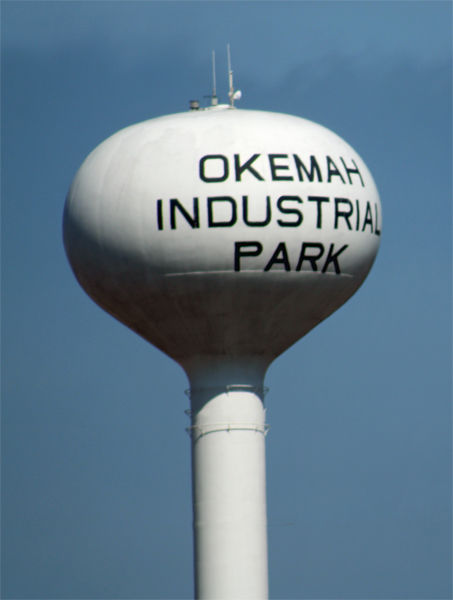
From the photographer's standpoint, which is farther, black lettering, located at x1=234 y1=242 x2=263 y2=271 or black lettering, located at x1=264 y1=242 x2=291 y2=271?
black lettering, located at x1=264 y1=242 x2=291 y2=271

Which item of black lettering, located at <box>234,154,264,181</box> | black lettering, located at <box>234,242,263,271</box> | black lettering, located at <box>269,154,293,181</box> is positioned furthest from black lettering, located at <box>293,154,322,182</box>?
black lettering, located at <box>234,242,263,271</box>

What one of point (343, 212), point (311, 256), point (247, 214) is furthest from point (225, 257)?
point (343, 212)

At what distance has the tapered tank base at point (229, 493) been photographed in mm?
23922

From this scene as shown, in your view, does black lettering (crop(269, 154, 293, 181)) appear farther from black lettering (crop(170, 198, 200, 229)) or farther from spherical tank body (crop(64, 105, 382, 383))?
black lettering (crop(170, 198, 200, 229))

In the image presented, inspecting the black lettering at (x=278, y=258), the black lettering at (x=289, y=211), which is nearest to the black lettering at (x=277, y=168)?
the black lettering at (x=289, y=211)

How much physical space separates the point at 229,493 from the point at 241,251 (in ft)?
13.6

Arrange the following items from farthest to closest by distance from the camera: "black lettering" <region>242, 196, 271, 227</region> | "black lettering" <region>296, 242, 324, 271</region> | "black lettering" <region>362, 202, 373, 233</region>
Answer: "black lettering" <region>362, 202, 373, 233</region>, "black lettering" <region>296, 242, 324, 271</region>, "black lettering" <region>242, 196, 271, 227</region>

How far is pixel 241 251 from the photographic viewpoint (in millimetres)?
23062

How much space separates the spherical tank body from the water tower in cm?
2

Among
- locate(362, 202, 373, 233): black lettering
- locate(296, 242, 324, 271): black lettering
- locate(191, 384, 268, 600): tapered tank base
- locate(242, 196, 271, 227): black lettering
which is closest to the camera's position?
locate(242, 196, 271, 227): black lettering

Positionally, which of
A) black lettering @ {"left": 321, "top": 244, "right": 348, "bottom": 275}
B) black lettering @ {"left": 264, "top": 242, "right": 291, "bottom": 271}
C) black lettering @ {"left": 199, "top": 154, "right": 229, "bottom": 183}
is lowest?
black lettering @ {"left": 264, "top": 242, "right": 291, "bottom": 271}

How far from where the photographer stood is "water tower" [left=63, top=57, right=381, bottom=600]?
907 inches

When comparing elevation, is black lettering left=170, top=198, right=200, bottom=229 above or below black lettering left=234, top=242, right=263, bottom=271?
above

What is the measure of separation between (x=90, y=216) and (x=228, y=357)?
11.0 feet
